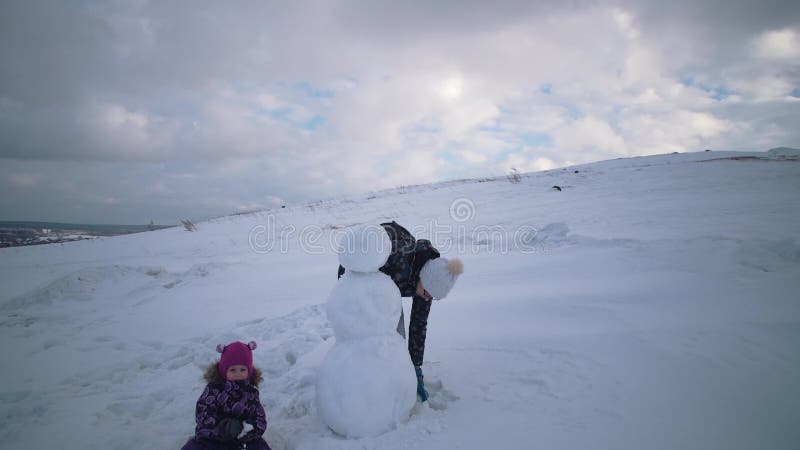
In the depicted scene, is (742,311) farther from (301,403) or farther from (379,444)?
(301,403)

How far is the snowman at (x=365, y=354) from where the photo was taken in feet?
5.97

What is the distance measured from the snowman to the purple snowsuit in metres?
0.34

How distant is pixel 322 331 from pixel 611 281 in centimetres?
282

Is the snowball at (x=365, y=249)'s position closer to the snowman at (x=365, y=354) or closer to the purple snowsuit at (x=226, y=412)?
the snowman at (x=365, y=354)

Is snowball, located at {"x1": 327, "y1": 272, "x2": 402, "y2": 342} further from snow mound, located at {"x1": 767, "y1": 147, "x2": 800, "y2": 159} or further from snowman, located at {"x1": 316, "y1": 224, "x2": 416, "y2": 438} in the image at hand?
snow mound, located at {"x1": 767, "y1": 147, "x2": 800, "y2": 159}

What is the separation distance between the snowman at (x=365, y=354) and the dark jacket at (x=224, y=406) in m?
0.35

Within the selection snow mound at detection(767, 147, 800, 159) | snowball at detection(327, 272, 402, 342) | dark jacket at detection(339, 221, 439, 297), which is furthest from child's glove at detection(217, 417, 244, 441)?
snow mound at detection(767, 147, 800, 159)

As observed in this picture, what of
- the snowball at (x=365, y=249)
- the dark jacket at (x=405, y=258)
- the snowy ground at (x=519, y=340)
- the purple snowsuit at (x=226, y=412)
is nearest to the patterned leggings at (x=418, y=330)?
the dark jacket at (x=405, y=258)

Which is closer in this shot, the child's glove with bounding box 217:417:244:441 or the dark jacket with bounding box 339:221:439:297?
the child's glove with bounding box 217:417:244:441

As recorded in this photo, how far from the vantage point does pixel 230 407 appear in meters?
1.91

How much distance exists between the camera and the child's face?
1962 mm

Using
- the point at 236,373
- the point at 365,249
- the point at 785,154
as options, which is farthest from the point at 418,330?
the point at 785,154

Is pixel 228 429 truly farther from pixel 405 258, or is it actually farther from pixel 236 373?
pixel 405 258

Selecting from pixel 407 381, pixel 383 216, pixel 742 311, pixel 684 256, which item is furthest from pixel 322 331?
pixel 383 216
